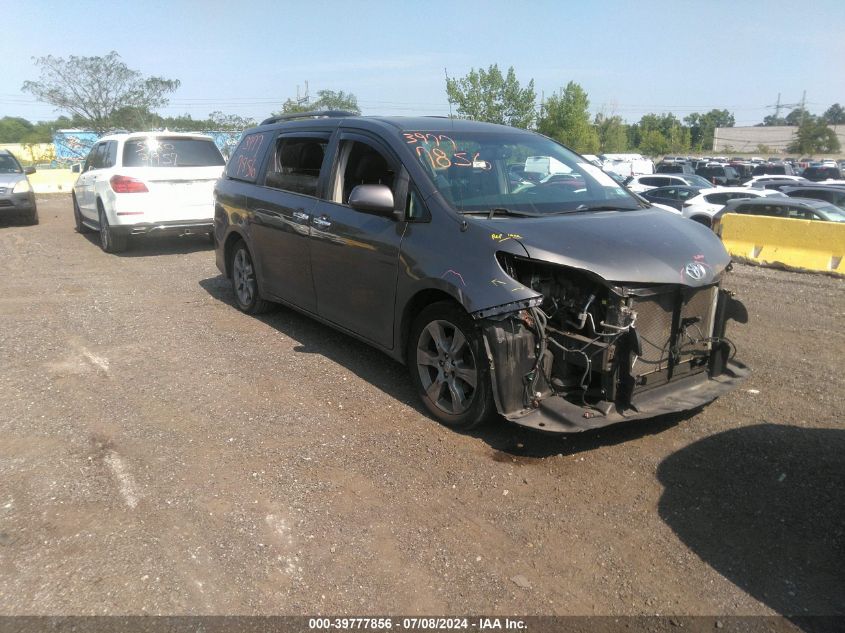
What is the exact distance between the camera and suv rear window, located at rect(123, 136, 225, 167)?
1059 cm

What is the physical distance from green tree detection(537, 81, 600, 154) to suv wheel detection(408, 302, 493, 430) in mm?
44396

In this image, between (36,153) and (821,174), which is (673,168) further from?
(36,153)

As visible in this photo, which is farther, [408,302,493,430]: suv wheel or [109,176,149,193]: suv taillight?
[109,176,149,193]: suv taillight

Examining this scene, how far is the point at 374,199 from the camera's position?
15.0ft

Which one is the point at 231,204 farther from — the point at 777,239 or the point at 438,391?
the point at 777,239

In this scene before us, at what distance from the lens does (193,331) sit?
264 inches

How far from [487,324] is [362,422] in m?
1.22

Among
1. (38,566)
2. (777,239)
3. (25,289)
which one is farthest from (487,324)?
(777,239)

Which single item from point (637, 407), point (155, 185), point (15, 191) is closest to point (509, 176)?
point (637, 407)

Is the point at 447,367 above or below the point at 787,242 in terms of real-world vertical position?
above

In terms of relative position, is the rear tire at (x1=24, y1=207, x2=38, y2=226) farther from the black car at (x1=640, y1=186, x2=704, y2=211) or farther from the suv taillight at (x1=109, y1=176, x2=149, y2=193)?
the black car at (x1=640, y1=186, x2=704, y2=211)

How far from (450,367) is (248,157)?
3852mm

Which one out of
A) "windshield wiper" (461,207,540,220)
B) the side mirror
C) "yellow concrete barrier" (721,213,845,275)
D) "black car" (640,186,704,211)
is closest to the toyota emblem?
"windshield wiper" (461,207,540,220)

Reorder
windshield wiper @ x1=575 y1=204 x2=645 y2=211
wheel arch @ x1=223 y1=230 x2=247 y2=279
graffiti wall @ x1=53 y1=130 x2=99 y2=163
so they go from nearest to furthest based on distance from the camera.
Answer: windshield wiper @ x1=575 y1=204 x2=645 y2=211 → wheel arch @ x1=223 y1=230 x2=247 y2=279 → graffiti wall @ x1=53 y1=130 x2=99 y2=163
